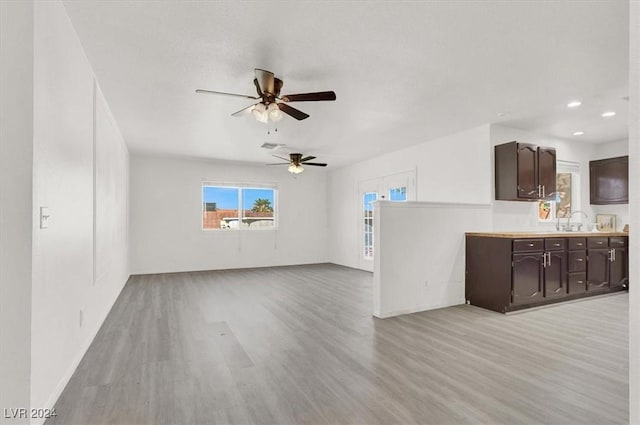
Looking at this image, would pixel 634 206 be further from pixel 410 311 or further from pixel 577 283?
pixel 577 283

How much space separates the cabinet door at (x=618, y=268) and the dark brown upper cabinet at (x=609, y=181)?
1.10 meters

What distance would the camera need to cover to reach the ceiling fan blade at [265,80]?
3.32 meters

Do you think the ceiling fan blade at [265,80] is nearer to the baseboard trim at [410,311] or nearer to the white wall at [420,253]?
the white wall at [420,253]

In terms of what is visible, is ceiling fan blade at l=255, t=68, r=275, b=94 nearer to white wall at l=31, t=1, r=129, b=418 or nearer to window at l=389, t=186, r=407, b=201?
white wall at l=31, t=1, r=129, b=418

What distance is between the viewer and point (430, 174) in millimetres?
6348

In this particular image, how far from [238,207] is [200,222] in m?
1.04

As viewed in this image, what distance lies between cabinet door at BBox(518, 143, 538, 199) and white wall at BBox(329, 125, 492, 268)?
42cm

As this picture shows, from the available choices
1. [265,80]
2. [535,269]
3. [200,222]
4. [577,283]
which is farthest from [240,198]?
[577,283]

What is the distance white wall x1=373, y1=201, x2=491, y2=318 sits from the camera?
172 inches

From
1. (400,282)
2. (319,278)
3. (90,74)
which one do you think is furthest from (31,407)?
(319,278)

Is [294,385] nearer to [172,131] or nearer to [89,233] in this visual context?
[89,233]

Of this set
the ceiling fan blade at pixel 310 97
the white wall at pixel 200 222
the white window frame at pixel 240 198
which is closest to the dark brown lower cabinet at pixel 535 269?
the ceiling fan blade at pixel 310 97

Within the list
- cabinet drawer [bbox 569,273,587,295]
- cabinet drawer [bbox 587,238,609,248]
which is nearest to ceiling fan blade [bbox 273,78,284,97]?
cabinet drawer [bbox 569,273,587,295]

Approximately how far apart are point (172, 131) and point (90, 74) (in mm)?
2287
